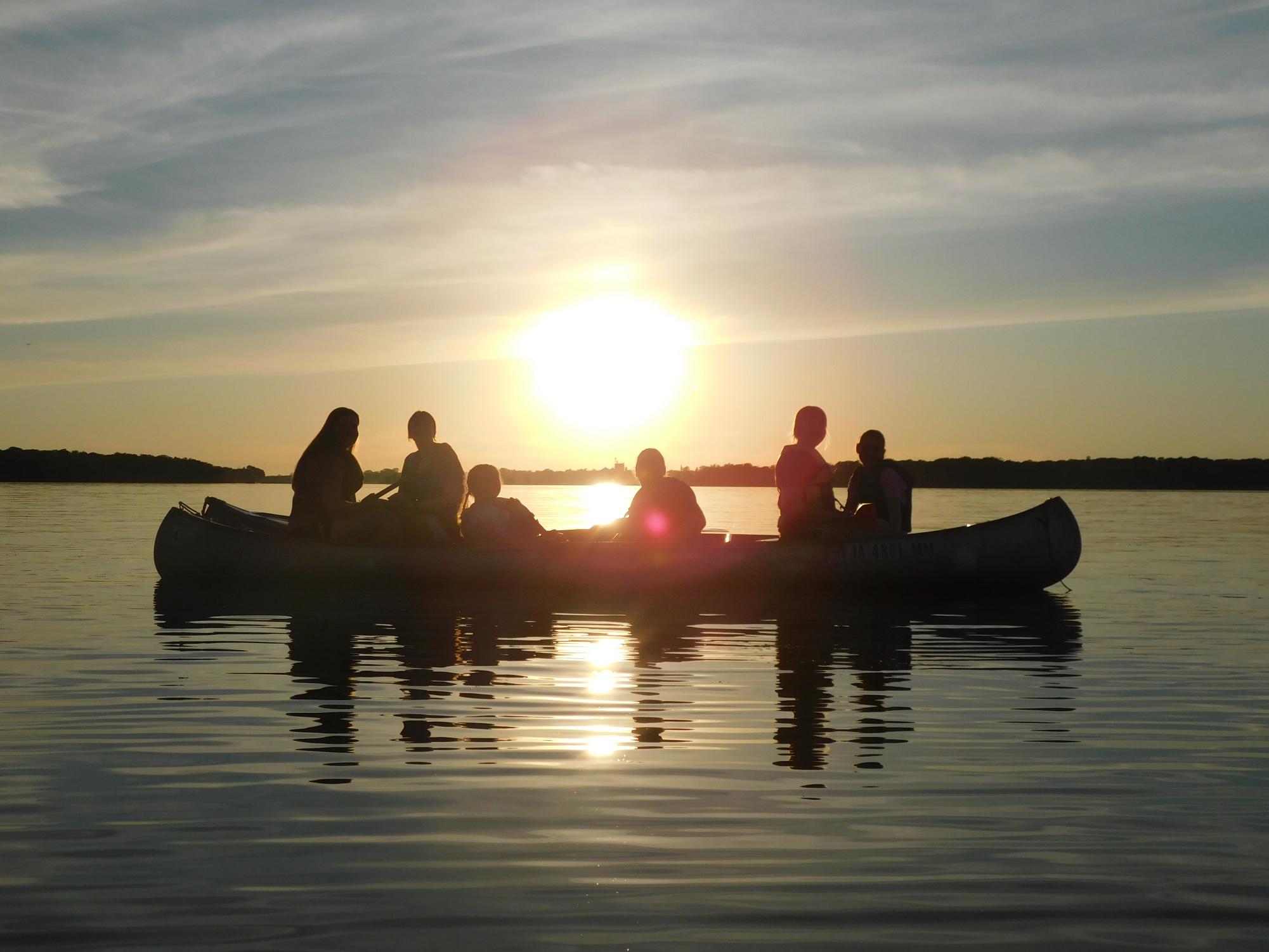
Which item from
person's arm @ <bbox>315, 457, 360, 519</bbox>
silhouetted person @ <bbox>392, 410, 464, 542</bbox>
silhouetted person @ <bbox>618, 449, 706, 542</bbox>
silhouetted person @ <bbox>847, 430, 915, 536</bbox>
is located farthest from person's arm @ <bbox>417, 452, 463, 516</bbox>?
silhouetted person @ <bbox>847, 430, 915, 536</bbox>

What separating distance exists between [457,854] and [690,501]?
38.7 feet

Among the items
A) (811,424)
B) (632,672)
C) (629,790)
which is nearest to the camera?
(629,790)

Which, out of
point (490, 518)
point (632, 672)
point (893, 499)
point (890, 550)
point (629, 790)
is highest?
point (893, 499)

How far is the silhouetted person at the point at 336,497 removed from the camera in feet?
50.7

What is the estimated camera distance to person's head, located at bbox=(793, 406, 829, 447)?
48.0ft

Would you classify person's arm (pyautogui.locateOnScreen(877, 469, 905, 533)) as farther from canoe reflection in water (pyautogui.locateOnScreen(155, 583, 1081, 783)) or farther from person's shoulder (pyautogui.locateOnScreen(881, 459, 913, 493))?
canoe reflection in water (pyautogui.locateOnScreen(155, 583, 1081, 783))

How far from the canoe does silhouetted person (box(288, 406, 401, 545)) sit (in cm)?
23

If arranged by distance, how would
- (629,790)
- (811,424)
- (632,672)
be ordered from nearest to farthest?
(629,790) < (632,672) < (811,424)

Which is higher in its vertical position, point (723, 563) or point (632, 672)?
point (723, 563)

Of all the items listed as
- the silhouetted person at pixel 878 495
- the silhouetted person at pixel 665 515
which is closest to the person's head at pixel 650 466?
A: the silhouetted person at pixel 665 515

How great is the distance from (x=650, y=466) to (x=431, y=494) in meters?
2.88

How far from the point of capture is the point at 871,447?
15500mm

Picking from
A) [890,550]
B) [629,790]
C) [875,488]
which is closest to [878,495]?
[875,488]

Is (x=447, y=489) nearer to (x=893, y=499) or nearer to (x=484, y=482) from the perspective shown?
(x=484, y=482)
